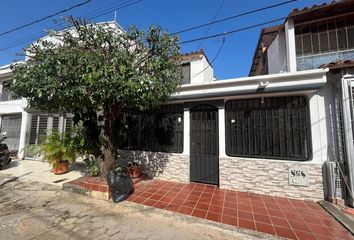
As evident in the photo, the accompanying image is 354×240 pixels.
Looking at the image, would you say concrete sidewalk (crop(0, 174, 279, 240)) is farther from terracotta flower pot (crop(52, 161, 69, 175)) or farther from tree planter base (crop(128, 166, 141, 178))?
terracotta flower pot (crop(52, 161, 69, 175))

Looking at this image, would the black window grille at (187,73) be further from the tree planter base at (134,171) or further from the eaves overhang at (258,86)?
the tree planter base at (134,171)

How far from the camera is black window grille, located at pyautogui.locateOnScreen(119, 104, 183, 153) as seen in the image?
6598mm

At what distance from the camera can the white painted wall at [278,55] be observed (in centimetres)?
788

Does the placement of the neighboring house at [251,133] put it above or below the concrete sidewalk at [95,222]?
above

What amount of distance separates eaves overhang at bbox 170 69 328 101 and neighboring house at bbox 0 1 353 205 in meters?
0.02

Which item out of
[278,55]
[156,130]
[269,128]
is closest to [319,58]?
[278,55]

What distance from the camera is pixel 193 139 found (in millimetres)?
6309

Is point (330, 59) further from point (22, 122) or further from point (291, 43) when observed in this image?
point (22, 122)

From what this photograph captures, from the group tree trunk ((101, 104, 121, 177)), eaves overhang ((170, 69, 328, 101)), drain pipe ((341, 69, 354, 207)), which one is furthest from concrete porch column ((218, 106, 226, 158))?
tree trunk ((101, 104, 121, 177))

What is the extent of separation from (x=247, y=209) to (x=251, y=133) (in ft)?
7.37

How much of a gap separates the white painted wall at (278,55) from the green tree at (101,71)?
527cm

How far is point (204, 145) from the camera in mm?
6164

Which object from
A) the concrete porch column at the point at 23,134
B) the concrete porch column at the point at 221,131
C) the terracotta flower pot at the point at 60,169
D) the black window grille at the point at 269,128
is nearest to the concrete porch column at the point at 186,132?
the concrete porch column at the point at 221,131

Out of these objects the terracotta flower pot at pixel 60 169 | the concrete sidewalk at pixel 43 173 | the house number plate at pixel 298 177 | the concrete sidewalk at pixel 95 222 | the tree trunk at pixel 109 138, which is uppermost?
the tree trunk at pixel 109 138
